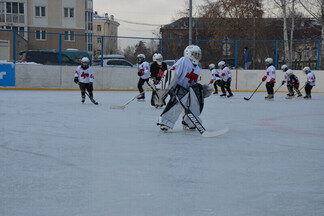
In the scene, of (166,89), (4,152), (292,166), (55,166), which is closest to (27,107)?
(166,89)

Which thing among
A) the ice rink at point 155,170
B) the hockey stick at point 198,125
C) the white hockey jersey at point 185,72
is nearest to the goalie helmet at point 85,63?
the ice rink at point 155,170

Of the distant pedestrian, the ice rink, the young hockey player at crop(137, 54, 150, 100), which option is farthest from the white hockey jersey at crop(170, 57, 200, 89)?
the distant pedestrian

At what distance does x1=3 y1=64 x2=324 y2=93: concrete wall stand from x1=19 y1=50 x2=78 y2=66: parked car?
0.45 m

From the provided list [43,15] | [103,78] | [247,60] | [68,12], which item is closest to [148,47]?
[103,78]

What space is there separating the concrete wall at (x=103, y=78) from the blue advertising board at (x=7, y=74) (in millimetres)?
175

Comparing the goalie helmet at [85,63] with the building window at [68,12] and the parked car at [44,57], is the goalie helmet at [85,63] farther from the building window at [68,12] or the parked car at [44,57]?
the building window at [68,12]

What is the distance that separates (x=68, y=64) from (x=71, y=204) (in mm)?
14547

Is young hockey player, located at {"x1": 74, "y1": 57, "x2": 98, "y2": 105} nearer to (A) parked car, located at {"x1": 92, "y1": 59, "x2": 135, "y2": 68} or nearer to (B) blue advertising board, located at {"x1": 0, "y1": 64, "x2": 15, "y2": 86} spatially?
(B) blue advertising board, located at {"x1": 0, "y1": 64, "x2": 15, "y2": 86}

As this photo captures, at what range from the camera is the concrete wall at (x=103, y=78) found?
16078 millimetres

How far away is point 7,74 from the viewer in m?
15.8

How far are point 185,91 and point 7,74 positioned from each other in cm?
1139

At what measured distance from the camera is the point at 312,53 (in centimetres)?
1825

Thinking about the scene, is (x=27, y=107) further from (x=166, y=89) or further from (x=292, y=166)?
(x=292, y=166)

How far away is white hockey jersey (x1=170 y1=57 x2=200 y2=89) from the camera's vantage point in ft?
19.8
